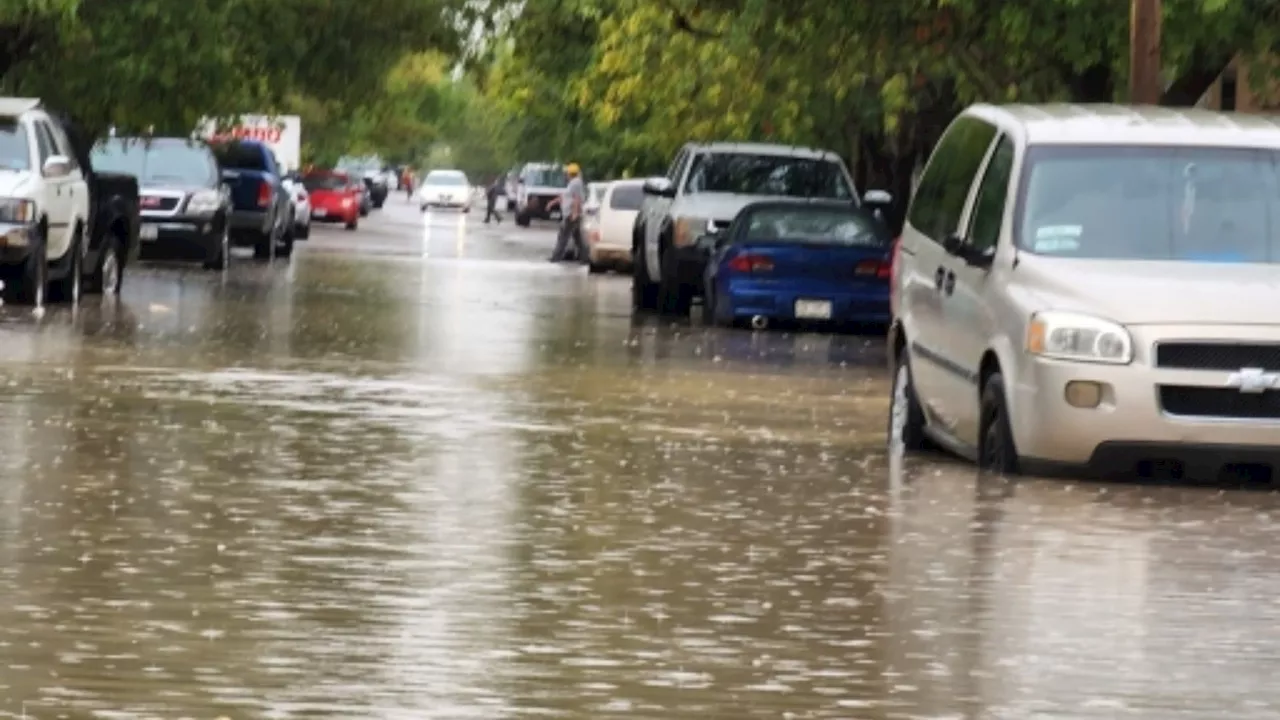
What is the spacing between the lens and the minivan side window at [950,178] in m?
17.2

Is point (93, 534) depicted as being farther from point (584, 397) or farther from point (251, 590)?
point (584, 397)

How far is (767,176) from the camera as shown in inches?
1389

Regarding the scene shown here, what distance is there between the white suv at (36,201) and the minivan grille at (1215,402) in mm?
15033

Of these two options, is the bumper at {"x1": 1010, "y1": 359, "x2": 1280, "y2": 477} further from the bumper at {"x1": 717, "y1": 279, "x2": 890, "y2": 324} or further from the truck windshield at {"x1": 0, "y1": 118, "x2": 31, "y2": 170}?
the bumper at {"x1": 717, "y1": 279, "x2": 890, "y2": 324}

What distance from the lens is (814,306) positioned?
3172 centimetres

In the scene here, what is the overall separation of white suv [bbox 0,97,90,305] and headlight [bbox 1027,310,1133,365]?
579 inches

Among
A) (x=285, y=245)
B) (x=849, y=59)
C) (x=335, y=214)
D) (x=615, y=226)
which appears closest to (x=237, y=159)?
(x=285, y=245)

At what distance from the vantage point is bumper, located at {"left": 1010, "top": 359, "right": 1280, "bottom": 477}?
49.4 ft

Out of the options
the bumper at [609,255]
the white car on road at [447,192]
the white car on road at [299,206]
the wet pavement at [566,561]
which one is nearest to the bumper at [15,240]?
the wet pavement at [566,561]

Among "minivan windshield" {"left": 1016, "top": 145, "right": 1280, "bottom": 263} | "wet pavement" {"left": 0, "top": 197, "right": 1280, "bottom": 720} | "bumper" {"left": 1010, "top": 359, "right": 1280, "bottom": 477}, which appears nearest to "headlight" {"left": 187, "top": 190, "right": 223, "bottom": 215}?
"wet pavement" {"left": 0, "top": 197, "right": 1280, "bottom": 720}

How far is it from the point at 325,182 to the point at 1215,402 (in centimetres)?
6801

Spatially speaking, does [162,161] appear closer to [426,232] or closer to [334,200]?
[426,232]

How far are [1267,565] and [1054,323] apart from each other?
278cm

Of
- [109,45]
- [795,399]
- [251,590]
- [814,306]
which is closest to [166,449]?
[251,590]
